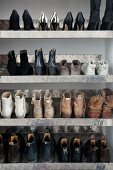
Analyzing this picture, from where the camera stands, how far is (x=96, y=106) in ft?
5.70

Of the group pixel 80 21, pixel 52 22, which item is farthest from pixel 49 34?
pixel 80 21

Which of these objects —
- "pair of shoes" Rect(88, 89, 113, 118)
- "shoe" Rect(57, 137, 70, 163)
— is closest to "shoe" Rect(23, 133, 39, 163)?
"shoe" Rect(57, 137, 70, 163)

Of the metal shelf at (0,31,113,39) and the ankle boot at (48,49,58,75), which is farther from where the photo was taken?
the ankle boot at (48,49,58,75)

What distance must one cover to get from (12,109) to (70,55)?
0.69m

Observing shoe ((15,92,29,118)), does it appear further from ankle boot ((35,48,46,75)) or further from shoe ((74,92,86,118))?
shoe ((74,92,86,118))

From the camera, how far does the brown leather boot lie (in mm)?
1728

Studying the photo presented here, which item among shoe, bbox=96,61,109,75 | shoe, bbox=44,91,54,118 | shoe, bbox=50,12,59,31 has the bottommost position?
shoe, bbox=44,91,54,118

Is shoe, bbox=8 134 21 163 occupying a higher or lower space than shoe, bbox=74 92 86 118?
lower

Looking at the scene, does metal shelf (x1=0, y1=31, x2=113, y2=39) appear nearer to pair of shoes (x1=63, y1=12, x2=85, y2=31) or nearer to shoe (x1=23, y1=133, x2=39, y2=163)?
pair of shoes (x1=63, y1=12, x2=85, y2=31)

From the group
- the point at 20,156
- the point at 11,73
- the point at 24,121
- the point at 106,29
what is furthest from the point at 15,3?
the point at 20,156

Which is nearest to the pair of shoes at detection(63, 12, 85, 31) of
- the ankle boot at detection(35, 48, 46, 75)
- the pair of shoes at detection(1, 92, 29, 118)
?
the ankle boot at detection(35, 48, 46, 75)

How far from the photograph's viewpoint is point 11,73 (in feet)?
5.75

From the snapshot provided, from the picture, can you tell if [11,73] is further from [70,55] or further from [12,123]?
[70,55]

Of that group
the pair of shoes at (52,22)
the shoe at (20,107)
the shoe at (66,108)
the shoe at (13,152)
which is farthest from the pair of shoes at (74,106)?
the pair of shoes at (52,22)
